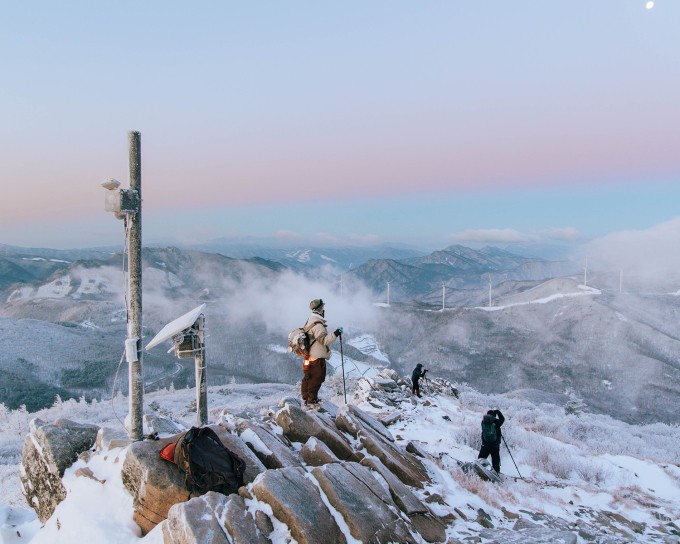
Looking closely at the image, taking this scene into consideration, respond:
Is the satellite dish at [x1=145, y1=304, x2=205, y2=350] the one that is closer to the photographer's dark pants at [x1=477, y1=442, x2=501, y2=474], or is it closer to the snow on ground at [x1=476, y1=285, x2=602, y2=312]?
the photographer's dark pants at [x1=477, y1=442, x2=501, y2=474]

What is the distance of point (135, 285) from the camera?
8.12 metres

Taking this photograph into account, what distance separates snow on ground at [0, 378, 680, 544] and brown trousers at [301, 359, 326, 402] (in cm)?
361

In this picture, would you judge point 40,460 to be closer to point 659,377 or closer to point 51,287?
point 659,377

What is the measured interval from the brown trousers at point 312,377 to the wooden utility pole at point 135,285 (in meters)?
4.77

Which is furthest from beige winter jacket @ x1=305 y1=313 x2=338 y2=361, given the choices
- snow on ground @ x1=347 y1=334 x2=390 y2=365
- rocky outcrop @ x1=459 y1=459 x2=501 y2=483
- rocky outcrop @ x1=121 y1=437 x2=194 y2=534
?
snow on ground @ x1=347 y1=334 x2=390 y2=365

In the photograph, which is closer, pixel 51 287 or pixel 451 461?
pixel 451 461

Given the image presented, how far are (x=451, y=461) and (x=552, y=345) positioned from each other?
9432 centimetres

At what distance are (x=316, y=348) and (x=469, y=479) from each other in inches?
201

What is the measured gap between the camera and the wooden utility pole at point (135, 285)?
798 centimetres

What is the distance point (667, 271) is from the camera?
17350 centimetres

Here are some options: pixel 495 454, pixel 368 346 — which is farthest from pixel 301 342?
pixel 368 346

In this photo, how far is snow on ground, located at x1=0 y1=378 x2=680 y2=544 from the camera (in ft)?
23.3

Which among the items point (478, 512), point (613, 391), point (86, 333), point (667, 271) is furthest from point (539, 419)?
point (667, 271)

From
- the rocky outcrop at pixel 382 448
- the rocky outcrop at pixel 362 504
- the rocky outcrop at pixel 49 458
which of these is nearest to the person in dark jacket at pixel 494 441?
the rocky outcrop at pixel 382 448
